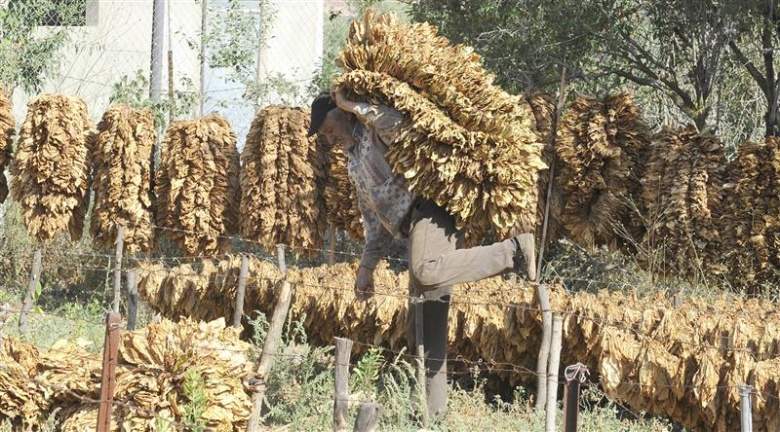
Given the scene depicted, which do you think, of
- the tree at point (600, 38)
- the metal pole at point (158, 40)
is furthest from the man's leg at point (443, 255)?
the metal pole at point (158, 40)

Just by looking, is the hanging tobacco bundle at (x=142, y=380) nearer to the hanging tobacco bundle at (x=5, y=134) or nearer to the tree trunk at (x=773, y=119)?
the hanging tobacco bundle at (x=5, y=134)

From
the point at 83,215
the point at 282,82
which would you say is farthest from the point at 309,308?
the point at 282,82

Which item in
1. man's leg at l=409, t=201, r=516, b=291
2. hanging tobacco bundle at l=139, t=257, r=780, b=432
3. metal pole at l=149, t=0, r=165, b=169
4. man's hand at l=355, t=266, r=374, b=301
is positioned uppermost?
metal pole at l=149, t=0, r=165, b=169

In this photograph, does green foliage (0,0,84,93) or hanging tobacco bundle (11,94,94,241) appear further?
green foliage (0,0,84,93)

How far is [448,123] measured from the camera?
624 centimetres

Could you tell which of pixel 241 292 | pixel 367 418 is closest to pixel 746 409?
pixel 367 418

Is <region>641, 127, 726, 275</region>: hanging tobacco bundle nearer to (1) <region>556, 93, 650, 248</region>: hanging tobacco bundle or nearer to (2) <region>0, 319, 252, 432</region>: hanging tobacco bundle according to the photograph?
(1) <region>556, 93, 650, 248</region>: hanging tobacco bundle

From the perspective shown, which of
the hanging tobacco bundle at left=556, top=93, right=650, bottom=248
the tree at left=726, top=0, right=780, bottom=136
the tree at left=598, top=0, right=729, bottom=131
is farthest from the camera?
the tree at left=598, top=0, right=729, bottom=131

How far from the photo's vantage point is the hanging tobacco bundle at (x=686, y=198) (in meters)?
8.58

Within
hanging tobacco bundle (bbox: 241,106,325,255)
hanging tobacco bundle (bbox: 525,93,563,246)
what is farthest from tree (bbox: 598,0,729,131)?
hanging tobacco bundle (bbox: 241,106,325,255)

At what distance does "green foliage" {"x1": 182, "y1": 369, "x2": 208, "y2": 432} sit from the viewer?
5094 mm

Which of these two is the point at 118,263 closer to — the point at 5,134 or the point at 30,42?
the point at 5,134

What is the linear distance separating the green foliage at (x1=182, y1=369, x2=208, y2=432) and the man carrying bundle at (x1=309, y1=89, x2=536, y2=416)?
1406 mm

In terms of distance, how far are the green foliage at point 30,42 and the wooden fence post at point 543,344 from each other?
265 inches
